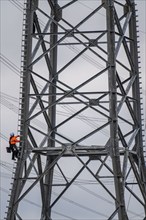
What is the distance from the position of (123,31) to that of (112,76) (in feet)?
9.11

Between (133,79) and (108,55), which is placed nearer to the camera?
(108,55)

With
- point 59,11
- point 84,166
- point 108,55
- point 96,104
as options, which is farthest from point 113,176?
point 59,11

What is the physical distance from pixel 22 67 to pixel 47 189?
215 inches

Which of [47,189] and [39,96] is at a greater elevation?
[39,96]

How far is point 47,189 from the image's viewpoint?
28.0 m

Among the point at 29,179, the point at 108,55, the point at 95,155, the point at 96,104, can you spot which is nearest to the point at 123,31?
the point at 108,55

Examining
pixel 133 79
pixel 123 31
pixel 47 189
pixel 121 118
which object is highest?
pixel 123 31

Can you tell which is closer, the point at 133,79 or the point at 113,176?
the point at 113,176

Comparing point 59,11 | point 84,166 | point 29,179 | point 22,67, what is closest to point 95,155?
point 84,166

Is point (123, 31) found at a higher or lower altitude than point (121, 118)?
higher

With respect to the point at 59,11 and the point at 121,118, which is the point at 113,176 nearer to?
the point at 121,118

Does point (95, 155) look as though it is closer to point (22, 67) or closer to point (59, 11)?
point (22, 67)

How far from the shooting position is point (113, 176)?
25.0 metres

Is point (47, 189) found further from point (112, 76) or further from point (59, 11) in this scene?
point (59, 11)
